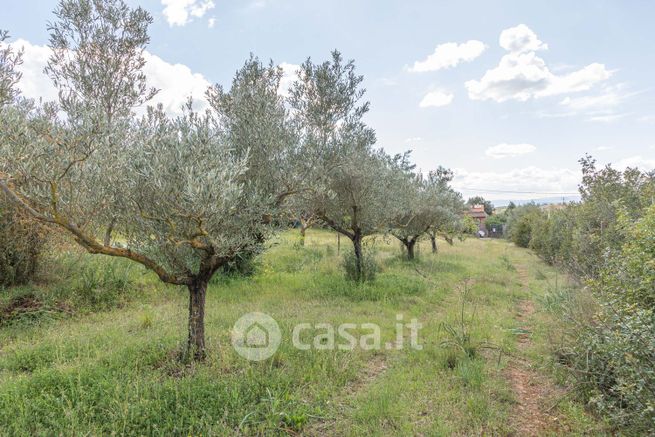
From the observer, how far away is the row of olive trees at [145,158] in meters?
3.52

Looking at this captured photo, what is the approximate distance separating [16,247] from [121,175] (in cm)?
632

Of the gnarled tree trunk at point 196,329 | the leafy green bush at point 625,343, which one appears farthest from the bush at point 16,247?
the leafy green bush at point 625,343

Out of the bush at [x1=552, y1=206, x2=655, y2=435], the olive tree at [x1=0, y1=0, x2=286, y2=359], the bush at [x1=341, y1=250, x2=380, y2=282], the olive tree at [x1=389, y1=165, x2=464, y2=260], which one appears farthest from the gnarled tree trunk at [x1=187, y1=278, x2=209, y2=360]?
the olive tree at [x1=389, y1=165, x2=464, y2=260]

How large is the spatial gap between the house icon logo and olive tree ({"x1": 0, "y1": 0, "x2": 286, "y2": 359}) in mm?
748

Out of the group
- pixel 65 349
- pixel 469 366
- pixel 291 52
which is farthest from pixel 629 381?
pixel 291 52

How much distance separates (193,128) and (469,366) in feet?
17.2

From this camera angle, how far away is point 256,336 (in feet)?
18.8

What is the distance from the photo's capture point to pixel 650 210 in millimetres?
4535

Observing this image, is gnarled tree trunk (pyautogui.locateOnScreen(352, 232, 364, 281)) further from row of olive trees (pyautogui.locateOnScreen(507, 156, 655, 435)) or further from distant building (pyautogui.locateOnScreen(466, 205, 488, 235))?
distant building (pyautogui.locateOnScreen(466, 205, 488, 235))

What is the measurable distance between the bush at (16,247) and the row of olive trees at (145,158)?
12.3 feet

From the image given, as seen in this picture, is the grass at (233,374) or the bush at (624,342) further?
the grass at (233,374)

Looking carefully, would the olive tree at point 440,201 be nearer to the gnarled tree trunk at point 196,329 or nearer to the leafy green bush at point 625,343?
the leafy green bush at point 625,343

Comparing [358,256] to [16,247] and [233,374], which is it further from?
[16,247]

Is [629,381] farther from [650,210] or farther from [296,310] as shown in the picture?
[296,310]
